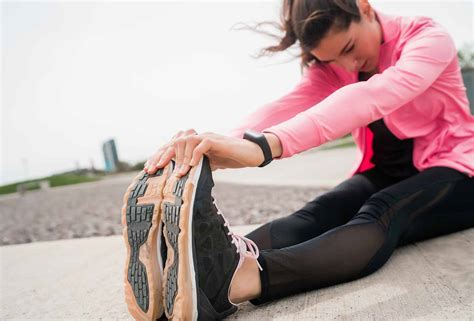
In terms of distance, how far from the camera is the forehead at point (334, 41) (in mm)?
1809

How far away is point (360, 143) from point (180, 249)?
1.32 m

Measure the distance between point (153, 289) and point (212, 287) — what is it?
0.53 feet

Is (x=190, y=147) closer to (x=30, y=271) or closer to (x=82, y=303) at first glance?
(x=82, y=303)

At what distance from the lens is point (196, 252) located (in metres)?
1.26

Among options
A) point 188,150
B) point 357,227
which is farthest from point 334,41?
point 188,150

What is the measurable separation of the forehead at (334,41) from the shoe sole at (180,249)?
2.79 ft

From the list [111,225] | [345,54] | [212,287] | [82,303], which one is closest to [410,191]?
[345,54]

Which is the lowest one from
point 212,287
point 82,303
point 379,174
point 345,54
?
point 82,303

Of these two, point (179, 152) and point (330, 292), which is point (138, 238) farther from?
point (330, 292)

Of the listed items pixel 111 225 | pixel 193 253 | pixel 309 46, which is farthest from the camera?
pixel 111 225

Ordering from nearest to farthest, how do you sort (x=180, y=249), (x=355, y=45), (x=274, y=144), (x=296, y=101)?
(x=180, y=249)
(x=274, y=144)
(x=355, y=45)
(x=296, y=101)

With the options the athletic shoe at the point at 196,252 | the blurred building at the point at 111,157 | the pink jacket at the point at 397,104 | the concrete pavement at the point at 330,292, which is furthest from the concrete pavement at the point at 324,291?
the blurred building at the point at 111,157

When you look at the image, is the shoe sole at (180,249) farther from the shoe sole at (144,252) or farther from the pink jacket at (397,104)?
the pink jacket at (397,104)

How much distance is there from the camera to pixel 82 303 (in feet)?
5.78
